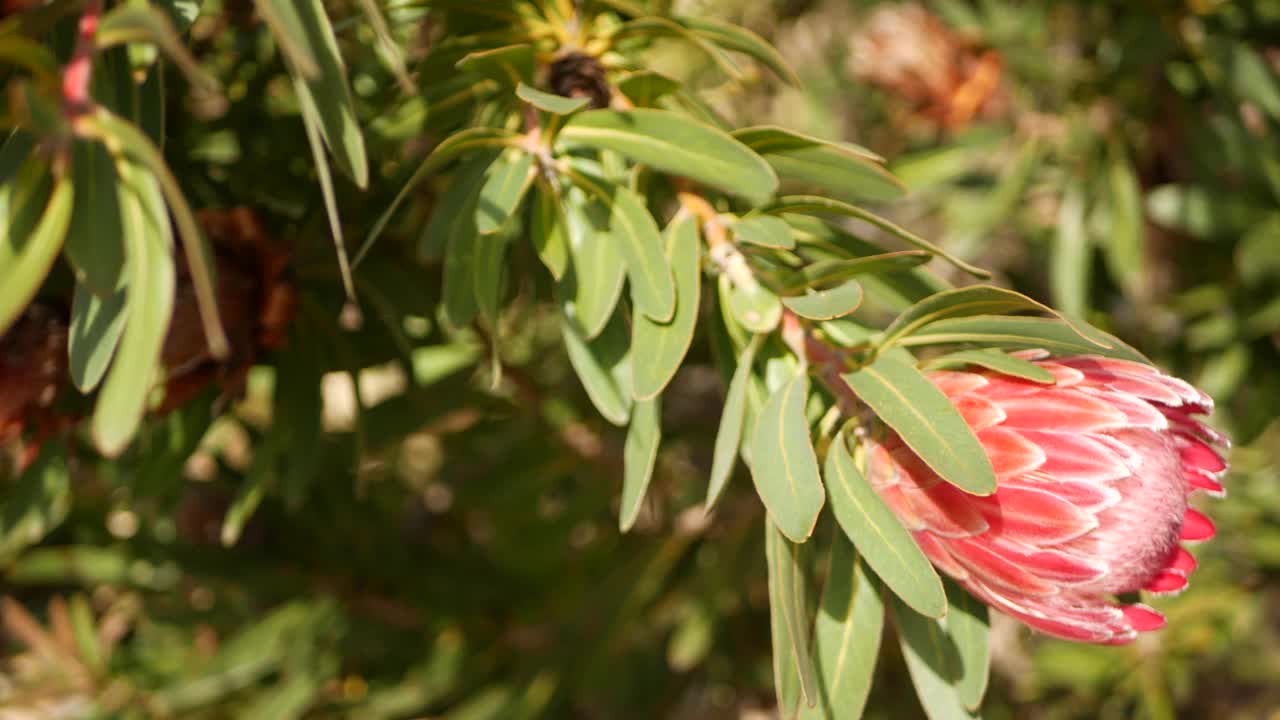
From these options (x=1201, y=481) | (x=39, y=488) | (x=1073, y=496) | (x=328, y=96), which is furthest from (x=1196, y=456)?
(x=39, y=488)

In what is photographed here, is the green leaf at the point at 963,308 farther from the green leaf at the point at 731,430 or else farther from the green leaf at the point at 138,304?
the green leaf at the point at 138,304

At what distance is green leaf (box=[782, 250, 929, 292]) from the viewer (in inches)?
24.1

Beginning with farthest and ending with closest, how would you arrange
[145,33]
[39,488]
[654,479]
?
[654,479], [39,488], [145,33]

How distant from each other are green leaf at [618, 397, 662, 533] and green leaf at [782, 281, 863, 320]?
0.11 meters

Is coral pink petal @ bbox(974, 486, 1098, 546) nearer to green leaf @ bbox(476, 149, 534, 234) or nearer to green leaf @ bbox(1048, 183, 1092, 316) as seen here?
green leaf @ bbox(476, 149, 534, 234)

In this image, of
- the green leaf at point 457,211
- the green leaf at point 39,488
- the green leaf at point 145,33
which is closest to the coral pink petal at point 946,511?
the green leaf at point 457,211

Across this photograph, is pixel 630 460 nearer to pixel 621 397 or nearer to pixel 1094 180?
pixel 621 397

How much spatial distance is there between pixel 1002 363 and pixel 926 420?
7cm

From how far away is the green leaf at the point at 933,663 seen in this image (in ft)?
2.09

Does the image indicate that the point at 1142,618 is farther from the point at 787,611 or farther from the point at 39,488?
the point at 39,488

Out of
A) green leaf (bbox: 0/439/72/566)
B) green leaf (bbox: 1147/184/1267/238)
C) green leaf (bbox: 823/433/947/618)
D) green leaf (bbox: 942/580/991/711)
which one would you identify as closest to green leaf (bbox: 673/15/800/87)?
green leaf (bbox: 823/433/947/618)

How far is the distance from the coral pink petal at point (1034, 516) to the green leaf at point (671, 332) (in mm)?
195

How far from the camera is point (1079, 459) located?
0.55m

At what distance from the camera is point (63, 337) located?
2.32ft
